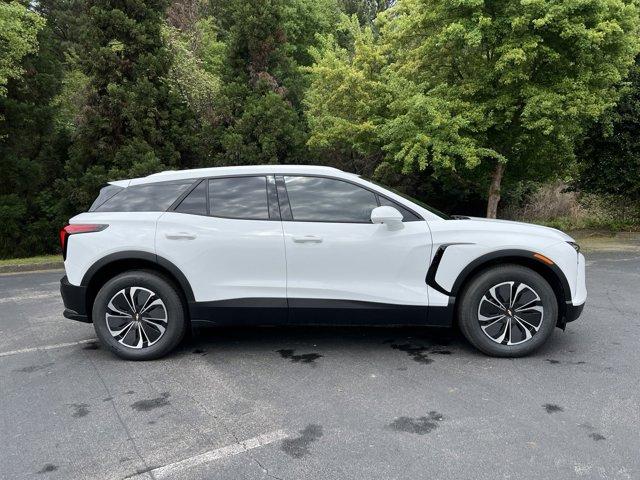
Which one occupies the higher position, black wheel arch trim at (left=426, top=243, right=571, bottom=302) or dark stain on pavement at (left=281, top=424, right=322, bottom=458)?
black wheel arch trim at (left=426, top=243, right=571, bottom=302)

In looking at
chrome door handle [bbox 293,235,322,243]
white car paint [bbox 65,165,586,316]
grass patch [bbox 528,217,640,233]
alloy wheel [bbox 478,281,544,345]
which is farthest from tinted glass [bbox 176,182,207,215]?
grass patch [bbox 528,217,640,233]

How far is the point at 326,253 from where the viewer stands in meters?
4.23

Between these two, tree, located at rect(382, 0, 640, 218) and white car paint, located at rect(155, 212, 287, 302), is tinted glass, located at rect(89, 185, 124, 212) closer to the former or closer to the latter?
white car paint, located at rect(155, 212, 287, 302)

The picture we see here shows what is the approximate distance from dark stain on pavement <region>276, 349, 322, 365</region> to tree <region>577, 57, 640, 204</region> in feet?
36.3

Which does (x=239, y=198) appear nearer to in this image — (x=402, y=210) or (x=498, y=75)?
→ (x=402, y=210)

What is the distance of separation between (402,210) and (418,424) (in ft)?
6.02

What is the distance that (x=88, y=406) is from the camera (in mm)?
3588

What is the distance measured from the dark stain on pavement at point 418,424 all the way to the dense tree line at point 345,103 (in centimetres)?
688

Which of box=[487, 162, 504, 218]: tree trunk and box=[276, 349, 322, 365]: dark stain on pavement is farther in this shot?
box=[487, 162, 504, 218]: tree trunk

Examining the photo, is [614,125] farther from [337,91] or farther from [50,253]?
[50,253]

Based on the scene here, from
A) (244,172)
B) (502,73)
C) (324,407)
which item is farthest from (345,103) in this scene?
(324,407)

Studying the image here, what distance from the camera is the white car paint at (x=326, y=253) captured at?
4.22 m

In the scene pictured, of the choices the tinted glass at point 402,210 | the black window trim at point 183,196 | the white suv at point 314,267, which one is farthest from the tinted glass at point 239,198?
the tinted glass at point 402,210

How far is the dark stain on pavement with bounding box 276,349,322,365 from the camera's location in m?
4.36
